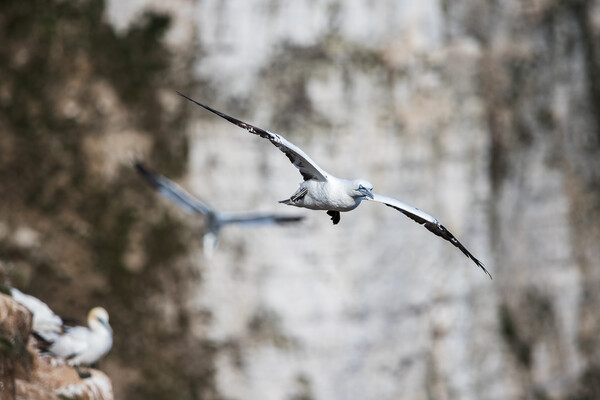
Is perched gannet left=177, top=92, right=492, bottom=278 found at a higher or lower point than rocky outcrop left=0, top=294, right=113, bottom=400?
higher

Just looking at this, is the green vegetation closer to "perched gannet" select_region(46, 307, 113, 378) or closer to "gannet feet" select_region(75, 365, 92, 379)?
"perched gannet" select_region(46, 307, 113, 378)

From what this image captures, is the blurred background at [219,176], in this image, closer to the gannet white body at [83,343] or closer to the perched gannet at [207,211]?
the perched gannet at [207,211]

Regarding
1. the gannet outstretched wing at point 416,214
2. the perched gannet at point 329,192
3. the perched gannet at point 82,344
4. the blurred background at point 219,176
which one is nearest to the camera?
the perched gannet at point 329,192

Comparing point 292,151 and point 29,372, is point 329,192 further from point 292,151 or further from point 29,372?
point 29,372

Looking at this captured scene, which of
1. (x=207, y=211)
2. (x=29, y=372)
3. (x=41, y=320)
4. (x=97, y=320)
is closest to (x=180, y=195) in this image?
(x=207, y=211)

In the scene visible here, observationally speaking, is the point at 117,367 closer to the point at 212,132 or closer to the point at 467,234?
the point at 212,132

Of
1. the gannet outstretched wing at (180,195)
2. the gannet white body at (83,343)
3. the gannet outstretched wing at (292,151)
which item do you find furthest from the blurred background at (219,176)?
the gannet outstretched wing at (292,151)

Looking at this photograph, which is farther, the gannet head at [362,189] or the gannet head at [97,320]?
the gannet head at [97,320]

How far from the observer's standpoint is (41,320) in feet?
48.4

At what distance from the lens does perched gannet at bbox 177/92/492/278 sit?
448 inches

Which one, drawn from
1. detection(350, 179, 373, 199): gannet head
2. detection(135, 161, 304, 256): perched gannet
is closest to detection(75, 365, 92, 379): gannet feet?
detection(135, 161, 304, 256): perched gannet

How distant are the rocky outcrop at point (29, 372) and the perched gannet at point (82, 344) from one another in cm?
16

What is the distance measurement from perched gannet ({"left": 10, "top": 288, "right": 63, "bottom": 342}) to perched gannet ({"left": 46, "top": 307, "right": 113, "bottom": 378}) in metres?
0.12

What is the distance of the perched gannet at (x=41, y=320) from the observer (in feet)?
47.5
